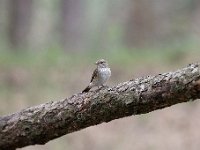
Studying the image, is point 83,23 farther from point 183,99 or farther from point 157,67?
point 183,99

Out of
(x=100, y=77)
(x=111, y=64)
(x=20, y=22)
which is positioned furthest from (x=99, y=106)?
(x=20, y=22)

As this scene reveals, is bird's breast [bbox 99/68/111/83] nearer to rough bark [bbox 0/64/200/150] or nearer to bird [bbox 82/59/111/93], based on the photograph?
bird [bbox 82/59/111/93]

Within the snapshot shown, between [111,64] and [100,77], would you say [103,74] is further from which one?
[111,64]

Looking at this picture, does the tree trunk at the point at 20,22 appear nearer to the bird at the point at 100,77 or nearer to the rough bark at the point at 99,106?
the rough bark at the point at 99,106

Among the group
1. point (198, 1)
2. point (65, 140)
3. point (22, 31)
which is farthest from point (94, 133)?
point (198, 1)

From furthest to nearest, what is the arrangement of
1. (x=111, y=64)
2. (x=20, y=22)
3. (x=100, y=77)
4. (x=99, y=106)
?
1. (x=20, y=22)
2. (x=111, y=64)
3. (x=100, y=77)
4. (x=99, y=106)

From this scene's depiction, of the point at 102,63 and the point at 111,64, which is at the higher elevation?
the point at 111,64
